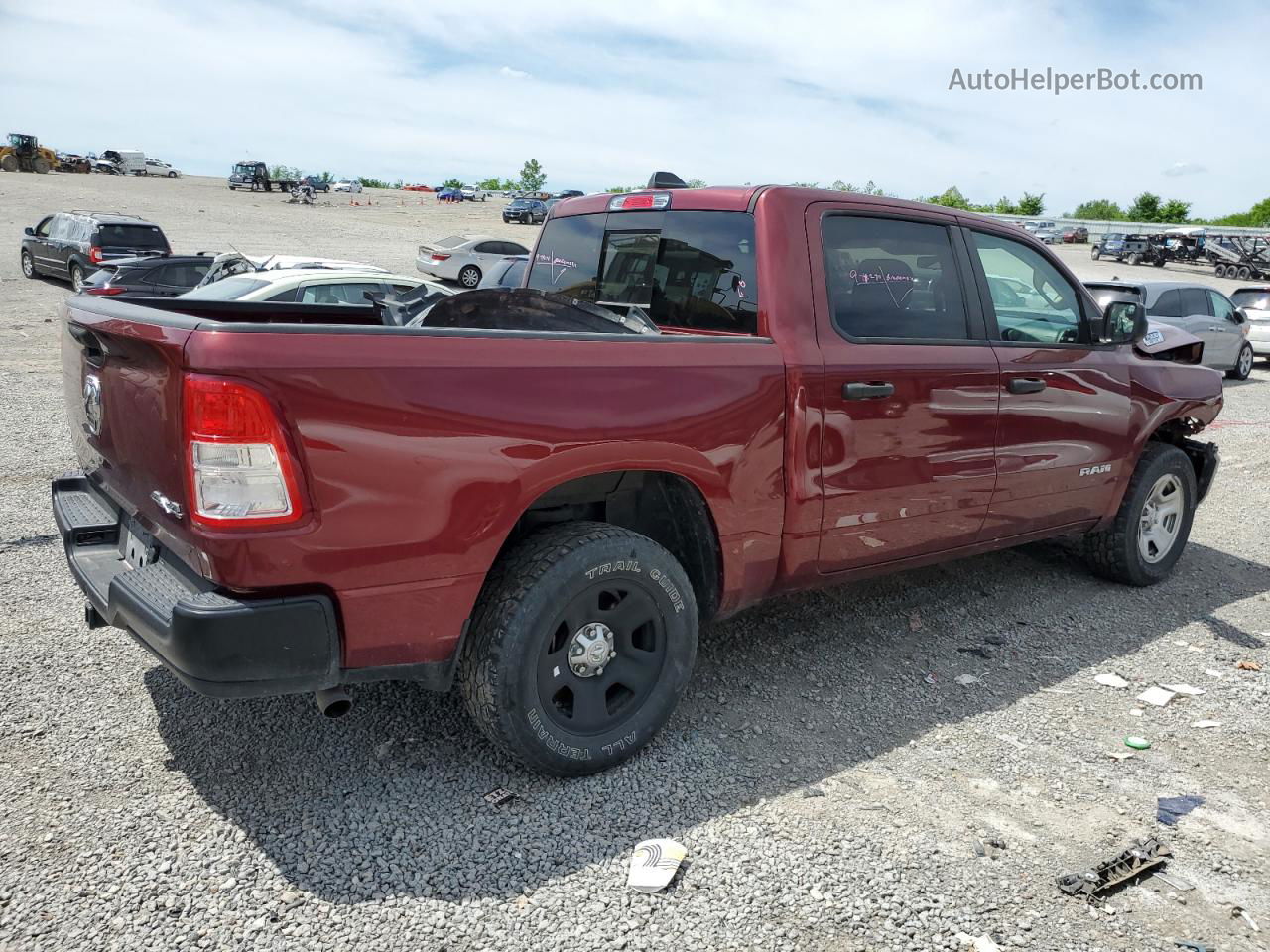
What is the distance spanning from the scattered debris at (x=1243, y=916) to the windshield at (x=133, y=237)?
21.5 meters

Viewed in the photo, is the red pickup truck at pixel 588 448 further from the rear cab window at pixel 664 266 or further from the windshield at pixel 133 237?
the windshield at pixel 133 237

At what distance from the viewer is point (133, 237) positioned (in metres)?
20.2

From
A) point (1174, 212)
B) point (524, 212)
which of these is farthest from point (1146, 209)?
point (524, 212)

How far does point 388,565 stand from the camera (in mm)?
2758

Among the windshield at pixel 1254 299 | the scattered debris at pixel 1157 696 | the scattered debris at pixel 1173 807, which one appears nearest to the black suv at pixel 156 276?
the scattered debris at pixel 1157 696

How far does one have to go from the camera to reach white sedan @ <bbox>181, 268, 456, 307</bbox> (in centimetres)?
1139

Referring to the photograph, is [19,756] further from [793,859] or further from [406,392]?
[793,859]

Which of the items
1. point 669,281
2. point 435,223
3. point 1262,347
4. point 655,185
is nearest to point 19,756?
point 669,281

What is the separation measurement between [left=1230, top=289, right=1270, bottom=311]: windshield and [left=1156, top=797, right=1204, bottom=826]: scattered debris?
17.3 m

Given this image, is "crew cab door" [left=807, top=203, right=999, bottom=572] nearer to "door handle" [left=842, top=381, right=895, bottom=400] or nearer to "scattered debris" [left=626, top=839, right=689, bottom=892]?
"door handle" [left=842, top=381, right=895, bottom=400]

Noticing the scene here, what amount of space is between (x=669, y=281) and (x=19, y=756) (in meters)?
2.91

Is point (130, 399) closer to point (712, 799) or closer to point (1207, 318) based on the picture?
point (712, 799)

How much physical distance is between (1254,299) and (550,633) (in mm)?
19078

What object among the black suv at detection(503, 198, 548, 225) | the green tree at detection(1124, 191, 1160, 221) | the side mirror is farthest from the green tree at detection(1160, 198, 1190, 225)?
the side mirror
